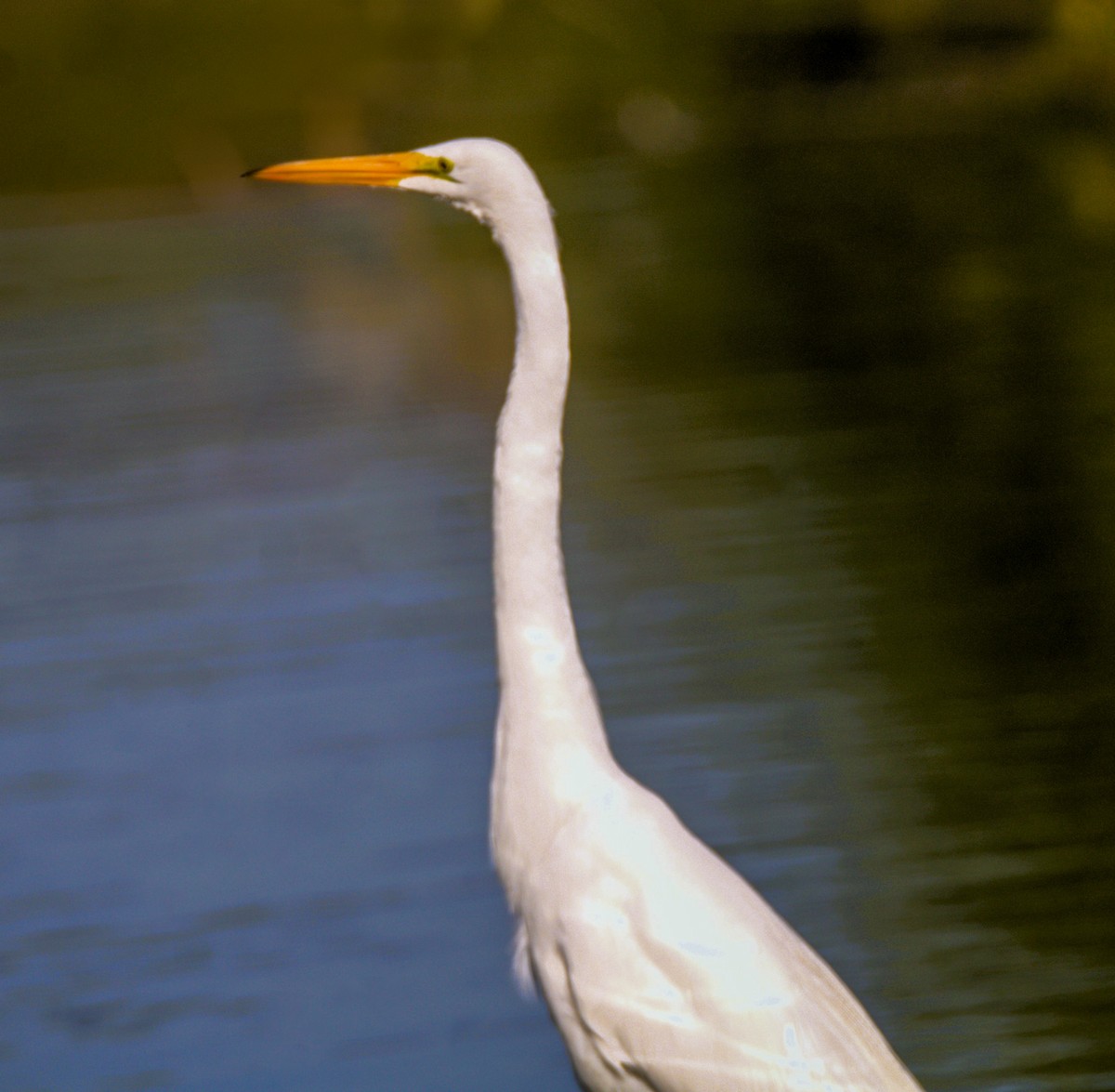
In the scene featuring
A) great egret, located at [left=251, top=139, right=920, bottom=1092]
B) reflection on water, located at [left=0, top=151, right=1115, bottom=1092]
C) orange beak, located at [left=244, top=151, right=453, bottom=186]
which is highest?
orange beak, located at [left=244, top=151, right=453, bottom=186]

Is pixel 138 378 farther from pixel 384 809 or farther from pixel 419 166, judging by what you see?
pixel 419 166

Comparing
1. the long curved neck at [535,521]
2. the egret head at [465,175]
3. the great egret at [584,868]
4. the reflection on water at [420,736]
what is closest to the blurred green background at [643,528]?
the reflection on water at [420,736]

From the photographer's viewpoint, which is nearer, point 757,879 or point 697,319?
point 757,879

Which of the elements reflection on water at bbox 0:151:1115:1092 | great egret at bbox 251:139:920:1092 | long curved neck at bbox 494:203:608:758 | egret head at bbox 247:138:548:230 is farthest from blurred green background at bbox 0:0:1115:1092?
egret head at bbox 247:138:548:230

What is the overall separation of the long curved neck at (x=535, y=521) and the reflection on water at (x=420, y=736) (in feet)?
2.62

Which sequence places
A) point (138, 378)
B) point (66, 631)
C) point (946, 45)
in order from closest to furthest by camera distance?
point (66, 631) < point (138, 378) < point (946, 45)

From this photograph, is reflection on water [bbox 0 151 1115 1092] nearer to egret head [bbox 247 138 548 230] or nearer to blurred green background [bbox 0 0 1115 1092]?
blurred green background [bbox 0 0 1115 1092]

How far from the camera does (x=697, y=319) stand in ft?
27.8

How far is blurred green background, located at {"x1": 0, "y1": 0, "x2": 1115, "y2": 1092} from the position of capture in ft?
11.2

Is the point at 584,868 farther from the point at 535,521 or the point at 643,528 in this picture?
the point at 643,528

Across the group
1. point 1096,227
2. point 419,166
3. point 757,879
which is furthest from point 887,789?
point 1096,227

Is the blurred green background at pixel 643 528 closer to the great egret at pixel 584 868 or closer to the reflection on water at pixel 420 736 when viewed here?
the reflection on water at pixel 420 736

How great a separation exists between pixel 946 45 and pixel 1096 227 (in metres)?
6.29

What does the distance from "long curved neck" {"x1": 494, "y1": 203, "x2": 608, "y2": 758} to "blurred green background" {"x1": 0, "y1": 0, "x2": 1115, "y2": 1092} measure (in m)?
0.81
